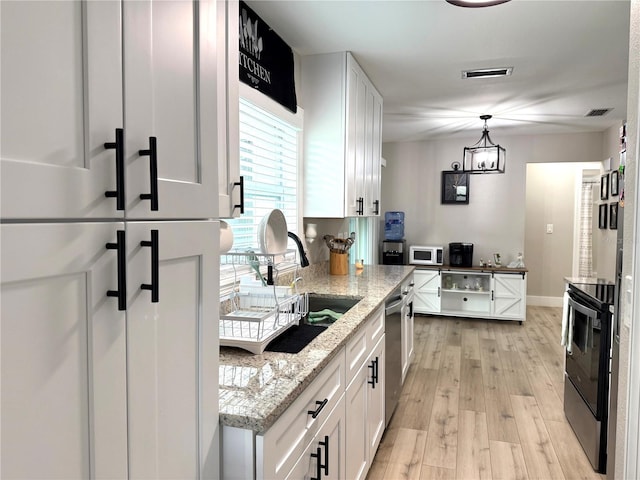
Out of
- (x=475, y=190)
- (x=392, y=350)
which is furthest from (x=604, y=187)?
(x=392, y=350)

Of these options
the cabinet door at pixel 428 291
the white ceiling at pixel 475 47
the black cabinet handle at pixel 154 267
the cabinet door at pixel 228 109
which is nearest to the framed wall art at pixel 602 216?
the white ceiling at pixel 475 47

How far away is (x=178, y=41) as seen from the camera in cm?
83

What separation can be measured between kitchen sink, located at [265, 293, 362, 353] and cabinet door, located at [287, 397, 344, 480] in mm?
274

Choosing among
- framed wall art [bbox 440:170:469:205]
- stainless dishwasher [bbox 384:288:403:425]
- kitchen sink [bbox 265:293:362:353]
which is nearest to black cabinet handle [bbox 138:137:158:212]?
kitchen sink [bbox 265:293:362:353]

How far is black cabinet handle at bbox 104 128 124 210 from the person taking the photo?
0.66 m

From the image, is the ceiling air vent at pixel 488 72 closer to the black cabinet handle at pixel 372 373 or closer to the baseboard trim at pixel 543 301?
the black cabinet handle at pixel 372 373

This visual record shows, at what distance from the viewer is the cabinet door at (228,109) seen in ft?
4.21

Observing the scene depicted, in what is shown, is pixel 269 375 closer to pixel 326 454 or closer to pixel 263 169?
pixel 326 454

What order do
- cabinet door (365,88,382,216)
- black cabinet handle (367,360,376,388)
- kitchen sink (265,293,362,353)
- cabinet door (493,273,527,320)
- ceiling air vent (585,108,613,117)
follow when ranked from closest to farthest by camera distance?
kitchen sink (265,293,362,353) → black cabinet handle (367,360,376,388) → cabinet door (365,88,382,216) → ceiling air vent (585,108,613,117) → cabinet door (493,273,527,320)

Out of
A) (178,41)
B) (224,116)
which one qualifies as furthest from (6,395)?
(224,116)

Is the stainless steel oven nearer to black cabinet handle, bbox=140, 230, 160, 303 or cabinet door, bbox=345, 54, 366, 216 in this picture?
cabinet door, bbox=345, 54, 366, 216

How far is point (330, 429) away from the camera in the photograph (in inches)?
60.3

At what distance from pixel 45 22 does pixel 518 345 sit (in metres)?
5.00

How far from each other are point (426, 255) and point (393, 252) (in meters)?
0.44
